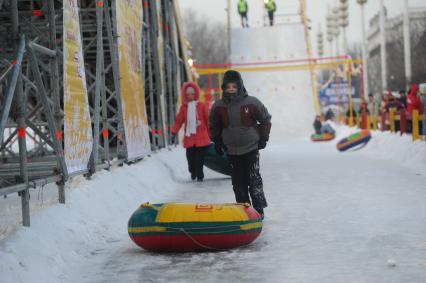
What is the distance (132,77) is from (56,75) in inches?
220

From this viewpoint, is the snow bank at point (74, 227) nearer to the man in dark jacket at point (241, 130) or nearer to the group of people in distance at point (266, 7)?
the man in dark jacket at point (241, 130)

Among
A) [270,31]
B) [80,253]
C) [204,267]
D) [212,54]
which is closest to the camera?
[204,267]

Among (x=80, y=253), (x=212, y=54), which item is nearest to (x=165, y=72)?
(x=80, y=253)

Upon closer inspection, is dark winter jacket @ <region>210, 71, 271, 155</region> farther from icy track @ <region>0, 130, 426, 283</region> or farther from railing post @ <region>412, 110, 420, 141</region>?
railing post @ <region>412, 110, 420, 141</region>

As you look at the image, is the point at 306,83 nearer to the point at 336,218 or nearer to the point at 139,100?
the point at 139,100

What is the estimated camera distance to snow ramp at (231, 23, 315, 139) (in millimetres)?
50219

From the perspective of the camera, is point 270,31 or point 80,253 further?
point 270,31

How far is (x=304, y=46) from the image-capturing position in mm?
55156

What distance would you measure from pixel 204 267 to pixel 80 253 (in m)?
1.31

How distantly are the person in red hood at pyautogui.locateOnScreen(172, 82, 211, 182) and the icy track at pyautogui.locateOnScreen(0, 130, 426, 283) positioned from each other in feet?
7.00

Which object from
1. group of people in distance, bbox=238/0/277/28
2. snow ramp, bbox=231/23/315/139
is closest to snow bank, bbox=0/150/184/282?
snow ramp, bbox=231/23/315/139

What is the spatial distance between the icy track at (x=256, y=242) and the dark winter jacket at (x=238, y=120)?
928mm

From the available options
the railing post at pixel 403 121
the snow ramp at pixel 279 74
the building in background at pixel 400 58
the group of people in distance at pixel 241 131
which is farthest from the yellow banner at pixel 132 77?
the building in background at pixel 400 58

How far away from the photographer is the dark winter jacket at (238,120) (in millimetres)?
9523
